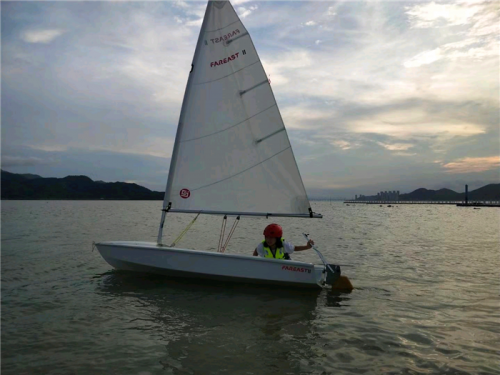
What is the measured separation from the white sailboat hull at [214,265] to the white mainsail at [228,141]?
4.63 ft

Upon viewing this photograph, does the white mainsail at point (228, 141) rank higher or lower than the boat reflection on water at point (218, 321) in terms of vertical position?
higher

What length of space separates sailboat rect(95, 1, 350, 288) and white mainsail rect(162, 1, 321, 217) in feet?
0.09

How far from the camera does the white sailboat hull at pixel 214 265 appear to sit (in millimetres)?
10516

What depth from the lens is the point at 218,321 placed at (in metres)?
8.34

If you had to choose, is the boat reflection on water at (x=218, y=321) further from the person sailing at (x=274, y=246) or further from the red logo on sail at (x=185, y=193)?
the red logo on sail at (x=185, y=193)

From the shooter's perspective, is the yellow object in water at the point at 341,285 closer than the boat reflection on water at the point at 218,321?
No

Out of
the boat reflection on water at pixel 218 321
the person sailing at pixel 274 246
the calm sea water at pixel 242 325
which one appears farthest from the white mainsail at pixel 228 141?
the calm sea water at pixel 242 325

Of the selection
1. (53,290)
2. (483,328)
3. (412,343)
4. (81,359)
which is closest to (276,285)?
(412,343)

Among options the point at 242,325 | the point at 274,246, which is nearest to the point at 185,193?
the point at 274,246

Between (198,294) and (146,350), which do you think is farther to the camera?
(198,294)

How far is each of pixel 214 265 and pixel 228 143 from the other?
3682mm

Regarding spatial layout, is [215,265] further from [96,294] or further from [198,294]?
[96,294]

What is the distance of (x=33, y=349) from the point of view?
261 inches

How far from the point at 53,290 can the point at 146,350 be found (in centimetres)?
587
